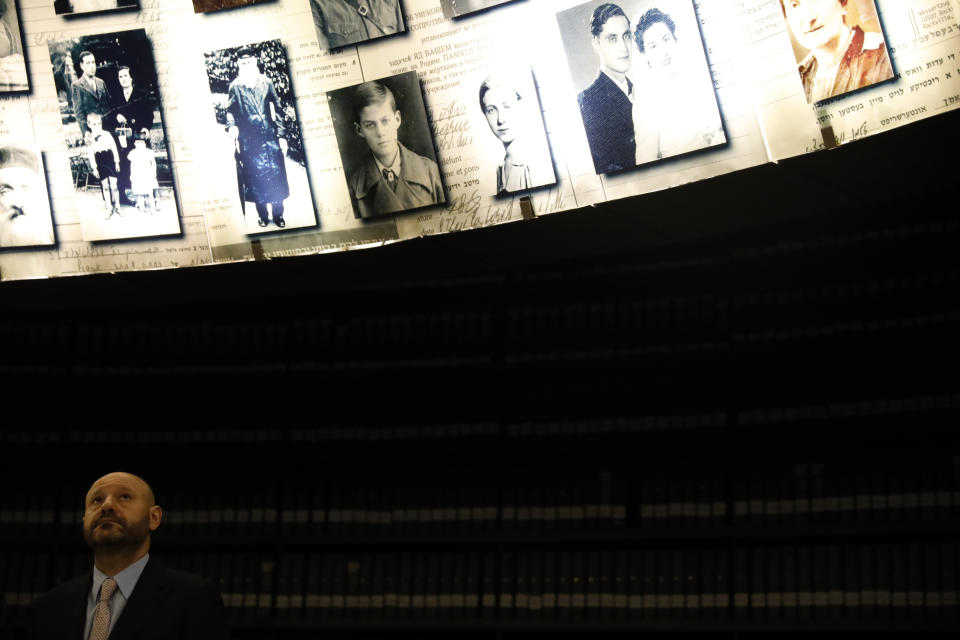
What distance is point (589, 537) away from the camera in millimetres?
3047

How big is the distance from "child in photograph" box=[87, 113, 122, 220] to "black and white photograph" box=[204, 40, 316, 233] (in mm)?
314

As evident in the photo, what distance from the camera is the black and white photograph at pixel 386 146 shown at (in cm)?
254

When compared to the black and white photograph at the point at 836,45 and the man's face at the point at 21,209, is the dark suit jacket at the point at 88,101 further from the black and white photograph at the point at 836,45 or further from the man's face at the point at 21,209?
the black and white photograph at the point at 836,45

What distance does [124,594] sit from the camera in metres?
1.74

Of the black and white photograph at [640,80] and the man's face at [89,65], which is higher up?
the man's face at [89,65]

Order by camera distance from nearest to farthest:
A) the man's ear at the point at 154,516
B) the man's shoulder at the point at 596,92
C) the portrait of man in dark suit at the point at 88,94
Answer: the man's ear at the point at 154,516 < the man's shoulder at the point at 596,92 < the portrait of man in dark suit at the point at 88,94

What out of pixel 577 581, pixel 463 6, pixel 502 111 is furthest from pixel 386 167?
pixel 577 581

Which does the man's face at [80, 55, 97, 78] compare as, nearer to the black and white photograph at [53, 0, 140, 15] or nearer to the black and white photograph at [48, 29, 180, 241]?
the black and white photograph at [48, 29, 180, 241]

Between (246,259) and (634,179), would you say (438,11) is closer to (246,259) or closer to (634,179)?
(634,179)

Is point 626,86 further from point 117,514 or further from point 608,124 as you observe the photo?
point 117,514

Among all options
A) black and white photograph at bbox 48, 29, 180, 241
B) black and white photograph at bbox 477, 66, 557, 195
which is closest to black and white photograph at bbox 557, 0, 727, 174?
black and white photograph at bbox 477, 66, 557, 195

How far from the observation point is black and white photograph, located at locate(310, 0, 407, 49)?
8.21 feet

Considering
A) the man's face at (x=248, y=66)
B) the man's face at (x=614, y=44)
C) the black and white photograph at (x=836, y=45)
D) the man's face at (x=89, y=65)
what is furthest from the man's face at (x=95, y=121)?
the black and white photograph at (x=836, y=45)

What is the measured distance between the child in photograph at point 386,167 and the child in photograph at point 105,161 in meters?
0.72
